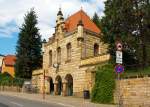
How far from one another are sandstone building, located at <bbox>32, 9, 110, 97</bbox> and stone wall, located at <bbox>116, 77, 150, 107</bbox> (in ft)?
30.4

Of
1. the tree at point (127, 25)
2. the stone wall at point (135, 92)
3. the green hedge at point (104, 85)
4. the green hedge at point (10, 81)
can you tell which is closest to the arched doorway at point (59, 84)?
the green hedge at point (10, 81)

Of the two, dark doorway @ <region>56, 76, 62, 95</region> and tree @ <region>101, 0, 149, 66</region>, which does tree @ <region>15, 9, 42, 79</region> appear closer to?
dark doorway @ <region>56, 76, 62, 95</region>

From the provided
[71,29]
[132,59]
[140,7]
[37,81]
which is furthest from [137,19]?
[37,81]

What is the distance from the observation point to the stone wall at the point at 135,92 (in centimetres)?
2577

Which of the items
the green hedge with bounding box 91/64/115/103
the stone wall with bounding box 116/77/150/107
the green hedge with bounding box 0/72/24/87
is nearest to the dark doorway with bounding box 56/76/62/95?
the green hedge with bounding box 0/72/24/87

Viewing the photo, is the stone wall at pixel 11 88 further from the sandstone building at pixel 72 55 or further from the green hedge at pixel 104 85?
the green hedge at pixel 104 85

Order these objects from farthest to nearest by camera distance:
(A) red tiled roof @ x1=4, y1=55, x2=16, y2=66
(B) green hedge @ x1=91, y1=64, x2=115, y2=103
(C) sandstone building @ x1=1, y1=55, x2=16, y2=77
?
1. (A) red tiled roof @ x1=4, y1=55, x2=16, y2=66
2. (C) sandstone building @ x1=1, y1=55, x2=16, y2=77
3. (B) green hedge @ x1=91, y1=64, x2=115, y2=103

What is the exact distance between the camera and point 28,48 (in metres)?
66.5

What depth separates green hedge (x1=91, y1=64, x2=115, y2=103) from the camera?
102ft

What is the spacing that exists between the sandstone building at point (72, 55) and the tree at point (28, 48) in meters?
9.55

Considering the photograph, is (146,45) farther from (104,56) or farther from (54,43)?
(54,43)

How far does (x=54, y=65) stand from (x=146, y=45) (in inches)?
853

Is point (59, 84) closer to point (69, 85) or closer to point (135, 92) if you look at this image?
point (69, 85)

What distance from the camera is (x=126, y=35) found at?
30.8 meters
